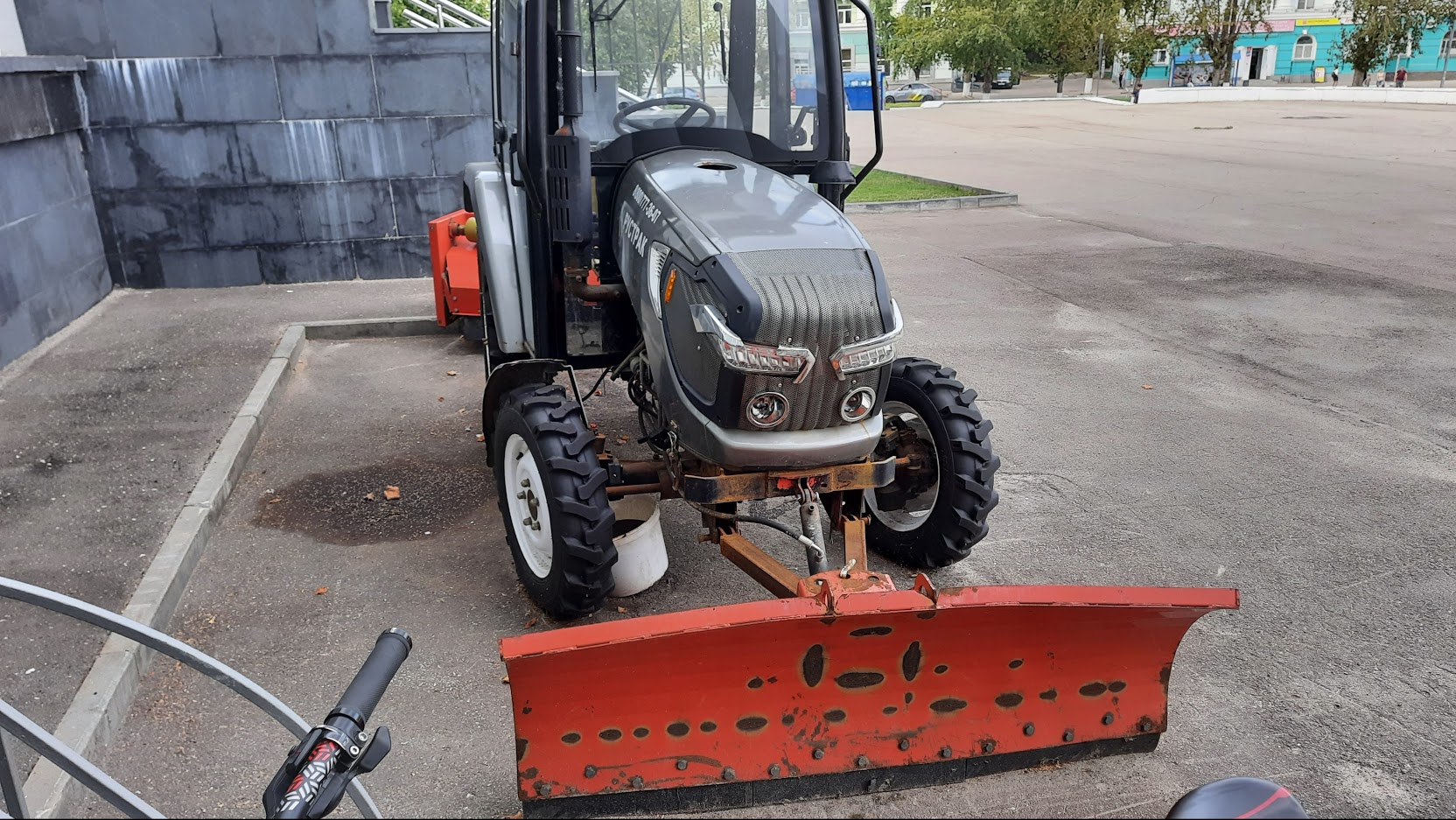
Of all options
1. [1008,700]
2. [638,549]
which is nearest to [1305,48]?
[638,549]

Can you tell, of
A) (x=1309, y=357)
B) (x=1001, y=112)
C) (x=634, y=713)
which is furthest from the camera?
(x=1001, y=112)

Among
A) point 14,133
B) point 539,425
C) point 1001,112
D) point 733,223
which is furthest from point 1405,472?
point 1001,112

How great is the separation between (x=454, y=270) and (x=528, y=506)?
4314 mm

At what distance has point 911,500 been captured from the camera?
5.05 m

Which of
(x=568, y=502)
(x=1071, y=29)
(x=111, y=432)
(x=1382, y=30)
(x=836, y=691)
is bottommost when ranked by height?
(x=111, y=432)

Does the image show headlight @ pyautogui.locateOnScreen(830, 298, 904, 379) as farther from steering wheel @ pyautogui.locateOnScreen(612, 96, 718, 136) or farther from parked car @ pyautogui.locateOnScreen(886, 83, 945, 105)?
parked car @ pyautogui.locateOnScreen(886, 83, 945, 105)

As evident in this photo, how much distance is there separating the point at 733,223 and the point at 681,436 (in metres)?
0.83

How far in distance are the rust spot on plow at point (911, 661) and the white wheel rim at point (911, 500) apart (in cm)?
142

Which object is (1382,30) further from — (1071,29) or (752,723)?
(752,723)

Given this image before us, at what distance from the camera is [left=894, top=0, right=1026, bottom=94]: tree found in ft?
205

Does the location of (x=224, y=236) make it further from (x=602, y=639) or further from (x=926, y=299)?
(x=602, y=639)

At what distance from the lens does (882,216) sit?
1670cm

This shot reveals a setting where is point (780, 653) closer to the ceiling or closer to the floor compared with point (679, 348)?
closer to the floor

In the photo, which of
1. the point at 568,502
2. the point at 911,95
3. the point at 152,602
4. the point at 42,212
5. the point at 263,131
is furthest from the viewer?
the point at 911,95
